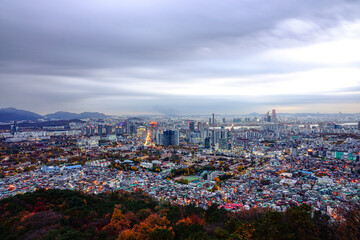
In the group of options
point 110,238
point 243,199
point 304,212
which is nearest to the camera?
point 304,212

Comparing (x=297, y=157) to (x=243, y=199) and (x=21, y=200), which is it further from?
(x=21, y=200)

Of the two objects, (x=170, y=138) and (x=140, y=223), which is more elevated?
(x=140, y=223)

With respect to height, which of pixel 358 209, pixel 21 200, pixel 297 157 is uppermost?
pixel 358 209

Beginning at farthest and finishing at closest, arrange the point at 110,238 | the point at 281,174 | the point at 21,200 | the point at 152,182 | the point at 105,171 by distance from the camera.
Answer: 1. the point at 105,171
2. the point at 281,174
3. the point at 152,182
4. the point at 21,200
5. the point at 110,238

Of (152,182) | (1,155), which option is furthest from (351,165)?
(1,155)

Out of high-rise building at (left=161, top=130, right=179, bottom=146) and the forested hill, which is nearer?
the forested hill

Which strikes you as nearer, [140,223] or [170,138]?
[140,223]

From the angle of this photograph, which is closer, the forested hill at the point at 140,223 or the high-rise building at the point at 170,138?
the forested hill at the point at 140,223

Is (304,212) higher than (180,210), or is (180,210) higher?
(304,212)
